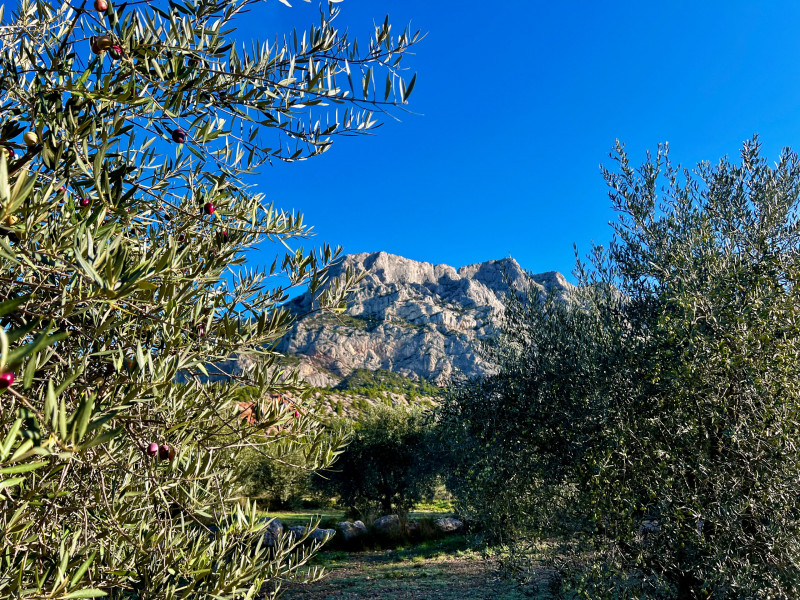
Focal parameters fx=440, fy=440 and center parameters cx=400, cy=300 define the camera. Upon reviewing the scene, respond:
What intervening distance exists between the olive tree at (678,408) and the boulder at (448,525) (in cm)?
1749

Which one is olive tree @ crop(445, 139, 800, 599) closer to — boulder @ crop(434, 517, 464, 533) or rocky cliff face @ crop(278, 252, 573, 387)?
boulder @ crop(434, 517, 464, 533)

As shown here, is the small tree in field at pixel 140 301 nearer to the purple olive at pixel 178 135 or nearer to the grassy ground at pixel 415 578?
the purple olive at pixel 178 135

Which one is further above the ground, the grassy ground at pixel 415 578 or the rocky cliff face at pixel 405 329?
the rocky cliff face at pixel 405 329

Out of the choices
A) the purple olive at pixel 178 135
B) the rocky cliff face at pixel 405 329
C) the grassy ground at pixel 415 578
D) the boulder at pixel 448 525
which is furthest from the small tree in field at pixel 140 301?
the rocky cliff face at pixel 405 329

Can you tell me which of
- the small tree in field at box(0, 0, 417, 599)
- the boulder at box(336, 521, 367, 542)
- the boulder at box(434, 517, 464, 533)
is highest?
the small tree in field at box(0, 0, 417, 599)

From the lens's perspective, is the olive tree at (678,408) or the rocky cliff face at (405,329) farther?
the rocky cliff face at (405,329)

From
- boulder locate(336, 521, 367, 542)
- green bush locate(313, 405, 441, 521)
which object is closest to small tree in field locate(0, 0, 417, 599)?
boulder locate(336, 521, 367, 542)

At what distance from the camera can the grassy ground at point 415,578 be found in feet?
39.9

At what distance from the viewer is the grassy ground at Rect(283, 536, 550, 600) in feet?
39.9

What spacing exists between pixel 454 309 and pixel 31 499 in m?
115

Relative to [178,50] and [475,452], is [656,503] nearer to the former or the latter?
[475,452]

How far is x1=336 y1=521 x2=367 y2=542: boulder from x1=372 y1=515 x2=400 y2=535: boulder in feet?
2.38

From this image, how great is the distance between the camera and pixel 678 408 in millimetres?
5969

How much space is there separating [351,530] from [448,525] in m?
5.20
